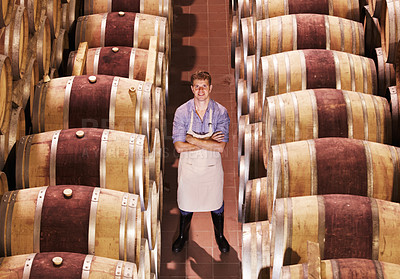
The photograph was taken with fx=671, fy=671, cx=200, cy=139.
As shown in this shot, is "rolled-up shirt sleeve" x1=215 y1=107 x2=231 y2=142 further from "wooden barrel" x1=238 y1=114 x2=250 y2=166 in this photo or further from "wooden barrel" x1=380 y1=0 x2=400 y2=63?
"wooden barrel" x1=380 y1=0 x2=400 y2=63

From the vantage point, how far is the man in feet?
→ 20.8

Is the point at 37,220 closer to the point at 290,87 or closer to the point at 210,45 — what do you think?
the point at 290,87

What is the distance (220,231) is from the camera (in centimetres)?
677

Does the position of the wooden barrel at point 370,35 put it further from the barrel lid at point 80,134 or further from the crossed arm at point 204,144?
the barrel lid at point 80,134

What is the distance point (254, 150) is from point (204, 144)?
0.62 m

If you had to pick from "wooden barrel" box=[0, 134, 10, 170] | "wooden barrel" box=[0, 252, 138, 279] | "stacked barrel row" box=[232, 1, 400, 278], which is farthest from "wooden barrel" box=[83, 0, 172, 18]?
"wooden barrel" box=[0, 252, 138, 279]

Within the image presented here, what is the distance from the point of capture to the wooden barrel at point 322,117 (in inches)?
233

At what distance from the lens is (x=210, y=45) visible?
30.7 feet

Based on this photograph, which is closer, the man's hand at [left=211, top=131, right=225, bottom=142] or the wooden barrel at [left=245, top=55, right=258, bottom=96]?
the man's hand at [left=211, top=131, right=225, bottom=142]

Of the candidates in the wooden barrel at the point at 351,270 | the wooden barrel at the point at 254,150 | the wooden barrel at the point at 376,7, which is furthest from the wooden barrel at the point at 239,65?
the wooden barrel at the point at 351,270

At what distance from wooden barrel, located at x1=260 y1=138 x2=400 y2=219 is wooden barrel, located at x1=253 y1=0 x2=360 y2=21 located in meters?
2.16

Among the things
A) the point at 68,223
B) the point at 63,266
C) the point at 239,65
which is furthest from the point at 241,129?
the point at 63,266

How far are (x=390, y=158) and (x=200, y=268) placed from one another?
2176mm

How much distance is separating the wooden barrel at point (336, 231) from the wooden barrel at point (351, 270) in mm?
185
